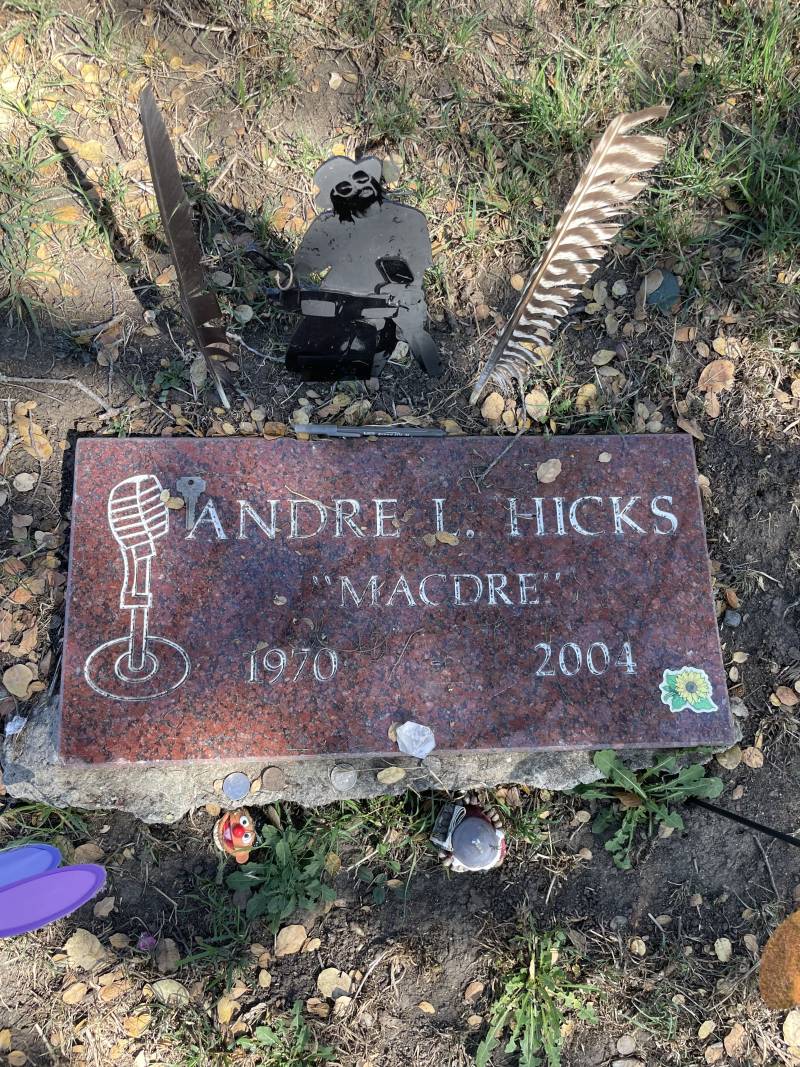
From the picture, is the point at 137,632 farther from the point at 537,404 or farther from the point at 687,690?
the point at 687,690

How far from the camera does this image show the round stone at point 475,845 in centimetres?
229

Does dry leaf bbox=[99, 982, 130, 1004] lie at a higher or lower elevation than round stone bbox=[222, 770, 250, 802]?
lower

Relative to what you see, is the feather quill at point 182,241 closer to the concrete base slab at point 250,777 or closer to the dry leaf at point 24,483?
the dry leaf at point 24,483

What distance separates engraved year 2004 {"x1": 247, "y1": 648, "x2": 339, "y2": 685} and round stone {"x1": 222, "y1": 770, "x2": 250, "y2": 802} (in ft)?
1.05

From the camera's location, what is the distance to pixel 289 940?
7.68 feet

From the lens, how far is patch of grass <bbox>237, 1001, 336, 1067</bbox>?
2240 millimetres

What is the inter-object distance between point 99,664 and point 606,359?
186 centimetres

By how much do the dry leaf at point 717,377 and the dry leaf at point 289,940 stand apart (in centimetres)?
215

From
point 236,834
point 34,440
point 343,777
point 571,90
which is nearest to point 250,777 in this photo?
point 236,834

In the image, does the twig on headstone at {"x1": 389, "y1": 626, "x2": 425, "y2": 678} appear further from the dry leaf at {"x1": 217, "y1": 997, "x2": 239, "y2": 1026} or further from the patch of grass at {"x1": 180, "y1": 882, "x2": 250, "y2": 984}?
the dry leaf at {"x1": 217, "y1": 997, "x2": 239, "y2": 1026}

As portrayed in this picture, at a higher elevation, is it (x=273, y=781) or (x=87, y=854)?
(x=273, y=781)

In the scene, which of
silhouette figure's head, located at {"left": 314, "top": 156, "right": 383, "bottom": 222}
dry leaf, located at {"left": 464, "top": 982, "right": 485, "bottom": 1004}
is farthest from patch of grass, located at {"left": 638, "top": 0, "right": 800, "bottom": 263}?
dry leaf, located at {"left": 464, "top": 982, "right": 485, "bottom": 1004}

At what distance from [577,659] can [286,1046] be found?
1.39 metres

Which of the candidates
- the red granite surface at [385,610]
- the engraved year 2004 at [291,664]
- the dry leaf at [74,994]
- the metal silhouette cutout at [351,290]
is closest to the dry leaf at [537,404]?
the red granite surface at [385,610]
